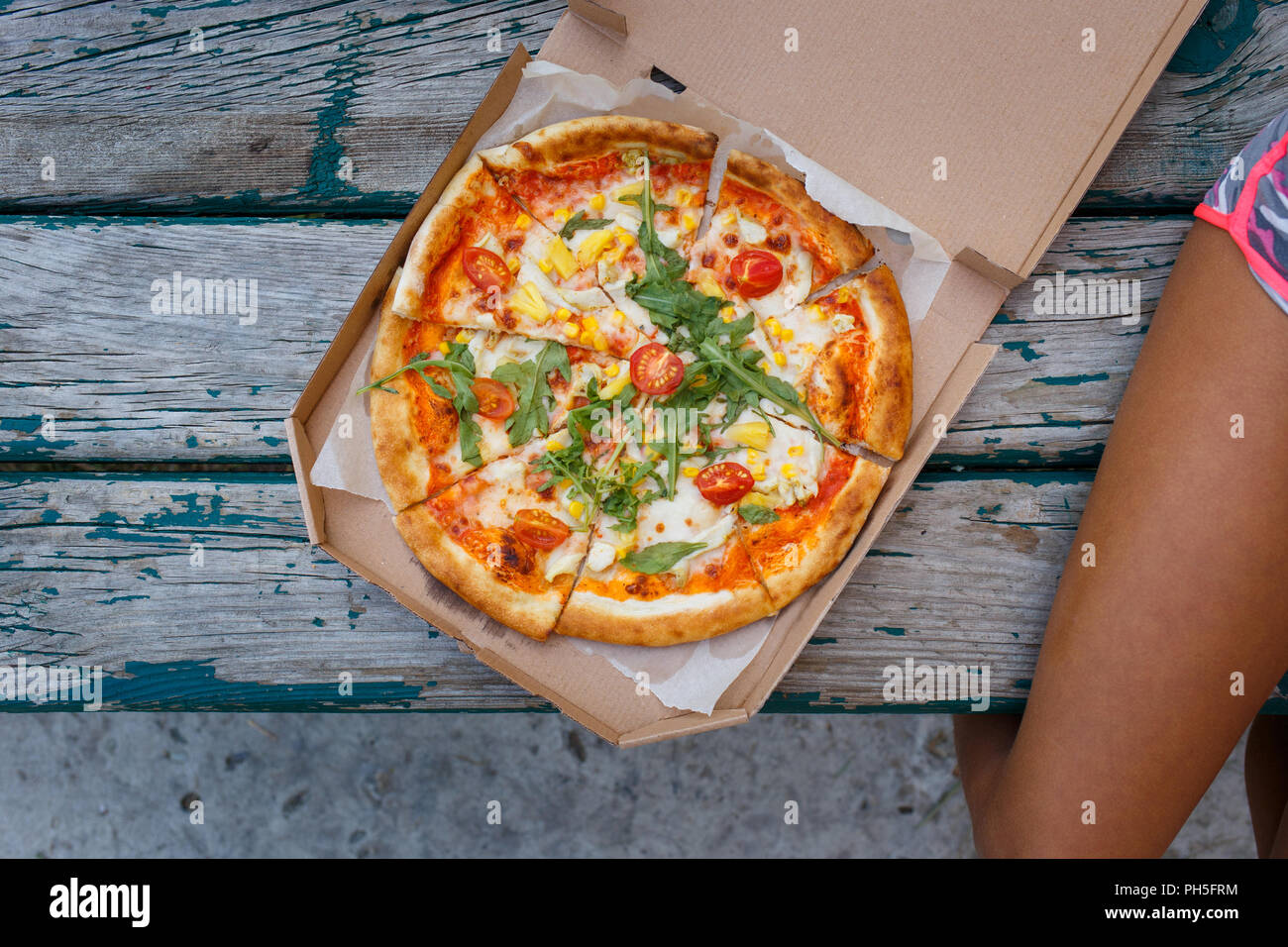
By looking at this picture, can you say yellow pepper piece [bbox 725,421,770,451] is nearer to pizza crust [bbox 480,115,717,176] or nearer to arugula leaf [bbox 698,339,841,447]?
arugula leaf [bbox 698,339,841,447]

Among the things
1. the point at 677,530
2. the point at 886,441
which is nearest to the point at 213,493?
the point at 677,530

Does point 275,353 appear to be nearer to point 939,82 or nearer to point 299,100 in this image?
point 299,100

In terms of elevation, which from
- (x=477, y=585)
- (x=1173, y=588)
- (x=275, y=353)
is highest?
(x=275, y=353)

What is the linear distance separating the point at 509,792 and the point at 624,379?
212 cm

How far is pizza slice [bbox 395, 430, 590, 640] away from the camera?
239cm

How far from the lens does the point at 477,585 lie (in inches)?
94.3

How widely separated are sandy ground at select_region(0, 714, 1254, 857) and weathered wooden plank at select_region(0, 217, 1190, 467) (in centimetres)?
158

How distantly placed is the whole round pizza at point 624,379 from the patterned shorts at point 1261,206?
2.94 ft

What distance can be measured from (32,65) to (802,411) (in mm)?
2623

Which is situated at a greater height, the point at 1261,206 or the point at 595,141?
the point at 595,141

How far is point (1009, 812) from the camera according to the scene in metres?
2.47

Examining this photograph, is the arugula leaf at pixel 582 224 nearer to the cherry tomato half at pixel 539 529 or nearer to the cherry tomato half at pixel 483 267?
the cherry tomato half at pixel 483 267

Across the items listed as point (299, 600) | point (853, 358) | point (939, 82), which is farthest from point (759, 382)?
point (299, 600)

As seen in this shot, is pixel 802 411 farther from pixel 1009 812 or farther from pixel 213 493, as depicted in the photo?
pixel 213 493
